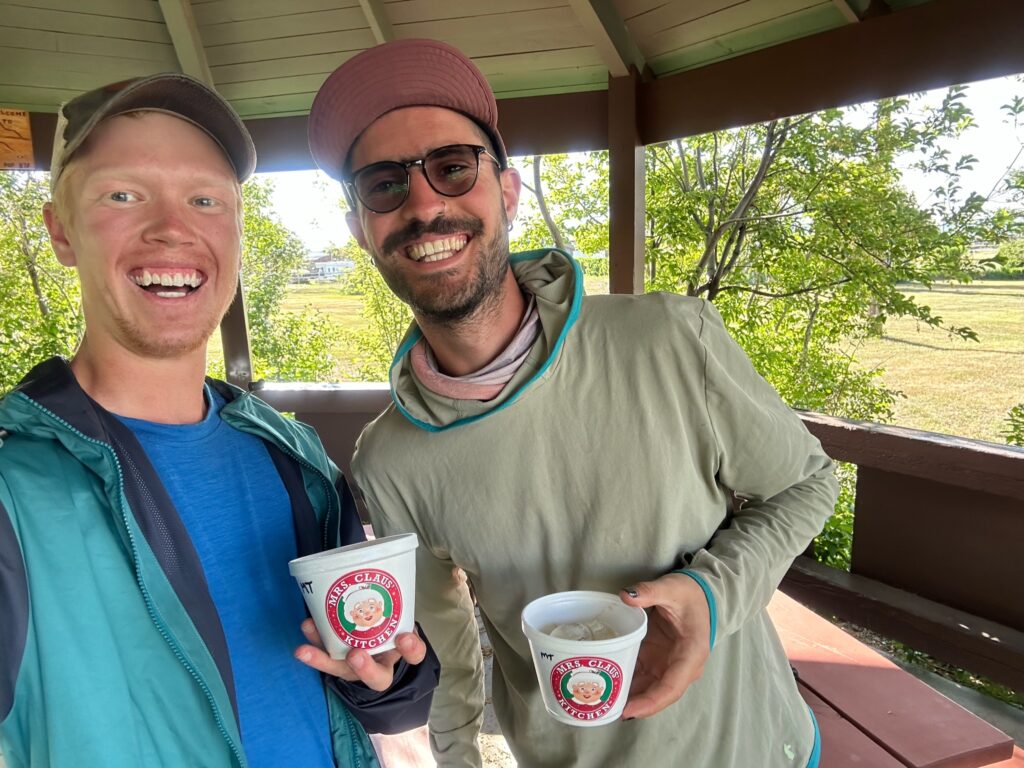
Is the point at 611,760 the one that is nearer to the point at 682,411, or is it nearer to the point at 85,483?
the point at 682,411

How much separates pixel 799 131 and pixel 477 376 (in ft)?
24.6

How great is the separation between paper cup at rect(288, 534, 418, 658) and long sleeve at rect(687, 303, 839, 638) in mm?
566

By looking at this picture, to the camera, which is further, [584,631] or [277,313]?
[277,313]

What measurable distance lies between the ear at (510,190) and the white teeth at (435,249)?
0.25 meters

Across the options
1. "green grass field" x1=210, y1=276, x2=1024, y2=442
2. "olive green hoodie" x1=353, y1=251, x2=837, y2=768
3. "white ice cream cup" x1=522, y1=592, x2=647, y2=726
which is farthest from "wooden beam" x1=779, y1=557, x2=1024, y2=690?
"green grass field" x1=210, y1=276, x2=1024, y2=442

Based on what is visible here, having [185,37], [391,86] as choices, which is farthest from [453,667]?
[185,37]

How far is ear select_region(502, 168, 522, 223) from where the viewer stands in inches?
67.2

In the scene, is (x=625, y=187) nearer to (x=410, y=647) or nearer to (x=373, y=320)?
(x=410, y=647)

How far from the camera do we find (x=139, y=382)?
1308 millimetres

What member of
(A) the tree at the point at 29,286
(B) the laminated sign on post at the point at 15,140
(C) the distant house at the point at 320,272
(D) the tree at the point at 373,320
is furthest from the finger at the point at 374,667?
(C) the distant house at the point at 320,272

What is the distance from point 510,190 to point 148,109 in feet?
2.70

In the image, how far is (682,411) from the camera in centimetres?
142

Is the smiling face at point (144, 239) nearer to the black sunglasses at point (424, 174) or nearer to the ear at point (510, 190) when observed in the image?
the black sunglasses at point (424, 174)

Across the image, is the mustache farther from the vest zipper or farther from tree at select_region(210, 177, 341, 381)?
tree at select_region(210, 177, 341, 381)
